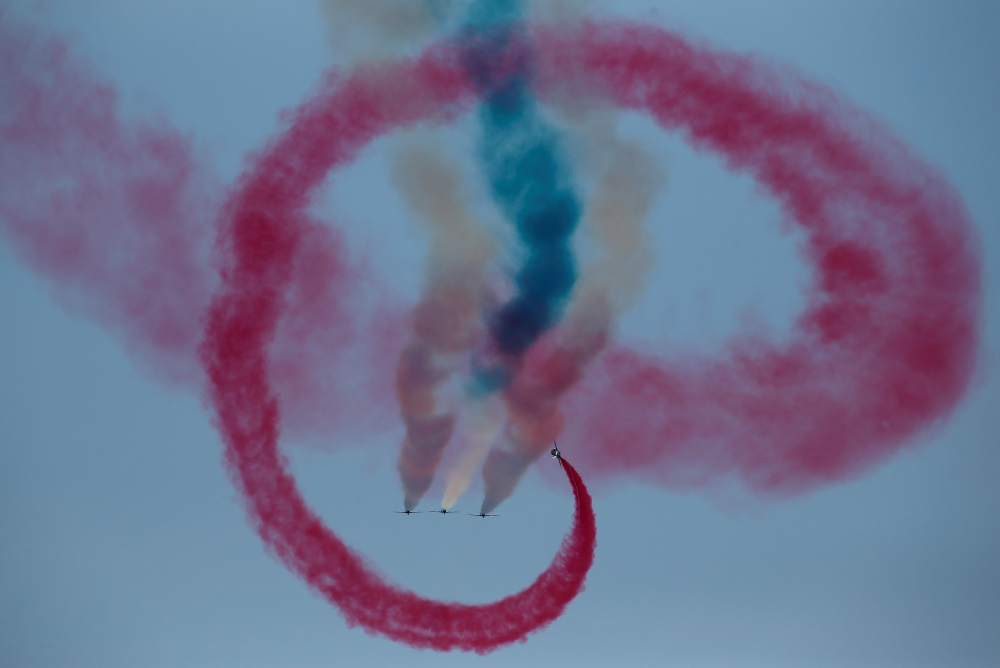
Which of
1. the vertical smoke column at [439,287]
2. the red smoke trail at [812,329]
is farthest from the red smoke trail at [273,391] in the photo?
the red smoke trail at [812,329]

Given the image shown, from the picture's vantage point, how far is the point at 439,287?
15.1 m

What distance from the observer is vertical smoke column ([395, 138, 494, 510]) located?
15094mm

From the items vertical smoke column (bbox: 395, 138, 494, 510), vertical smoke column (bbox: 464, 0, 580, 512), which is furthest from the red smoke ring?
vertical smoke column (bbox: 395, 138, 494, 510)

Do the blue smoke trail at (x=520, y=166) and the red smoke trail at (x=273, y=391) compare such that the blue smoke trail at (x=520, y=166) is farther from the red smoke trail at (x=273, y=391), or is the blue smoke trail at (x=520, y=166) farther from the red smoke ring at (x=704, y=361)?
the red smoke ring at (x=704, y=361)

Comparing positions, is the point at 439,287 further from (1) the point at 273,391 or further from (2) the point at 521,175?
(1) the point at 273,391

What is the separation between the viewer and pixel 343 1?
15.0 m

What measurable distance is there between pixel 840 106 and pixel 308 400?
39.9 ft

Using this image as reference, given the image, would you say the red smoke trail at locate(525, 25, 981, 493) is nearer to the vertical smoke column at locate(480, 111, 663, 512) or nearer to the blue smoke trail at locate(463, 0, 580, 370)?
the vertical smoke column at locate(480, 111, 663, 512)

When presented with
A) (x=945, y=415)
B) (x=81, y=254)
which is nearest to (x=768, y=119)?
(x=945, y=415)

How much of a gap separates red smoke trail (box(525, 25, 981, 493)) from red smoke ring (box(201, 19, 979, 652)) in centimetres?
4

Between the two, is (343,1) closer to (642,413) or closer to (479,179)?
(479,179)

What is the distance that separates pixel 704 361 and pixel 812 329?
Answer: 228 cm

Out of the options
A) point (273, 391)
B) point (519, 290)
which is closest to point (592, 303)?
point (519, 290)

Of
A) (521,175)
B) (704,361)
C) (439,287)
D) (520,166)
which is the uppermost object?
(520,166)
